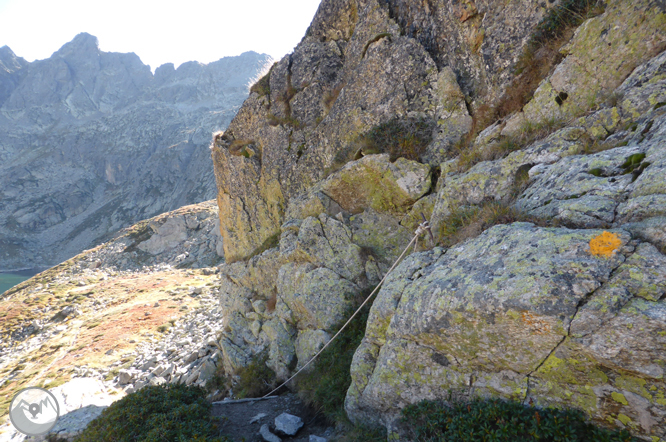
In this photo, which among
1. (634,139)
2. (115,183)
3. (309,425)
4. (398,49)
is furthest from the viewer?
(115,183)

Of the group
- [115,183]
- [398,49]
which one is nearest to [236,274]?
[398,49]

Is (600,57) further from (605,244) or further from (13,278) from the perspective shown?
(13,278)

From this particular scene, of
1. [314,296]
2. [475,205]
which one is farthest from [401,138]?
[314,296]

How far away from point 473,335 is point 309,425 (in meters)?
6.73

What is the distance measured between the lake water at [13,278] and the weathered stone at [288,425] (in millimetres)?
121862

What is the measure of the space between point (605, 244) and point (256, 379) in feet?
42.4

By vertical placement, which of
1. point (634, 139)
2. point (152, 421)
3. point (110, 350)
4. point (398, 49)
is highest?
point (398, 49)

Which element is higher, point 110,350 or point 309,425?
point 309,425

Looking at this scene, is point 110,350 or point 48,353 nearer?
point 110,350

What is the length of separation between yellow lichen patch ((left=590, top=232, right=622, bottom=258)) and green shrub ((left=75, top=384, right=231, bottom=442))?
9.39 m

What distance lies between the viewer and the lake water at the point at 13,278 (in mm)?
90419

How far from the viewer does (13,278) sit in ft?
328

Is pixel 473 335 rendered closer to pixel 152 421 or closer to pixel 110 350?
pixel 152 421

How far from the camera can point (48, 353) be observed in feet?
96.2
